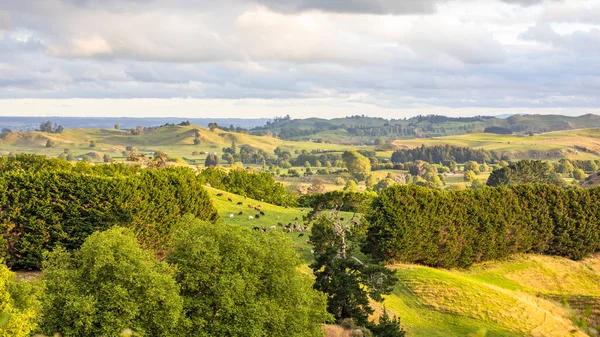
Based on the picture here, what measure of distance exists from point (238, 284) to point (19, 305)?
10.2 meters

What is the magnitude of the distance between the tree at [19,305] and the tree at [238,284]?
723cm

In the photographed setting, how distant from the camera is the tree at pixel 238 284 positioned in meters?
28.6

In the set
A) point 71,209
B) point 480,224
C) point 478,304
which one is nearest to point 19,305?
point 71,209

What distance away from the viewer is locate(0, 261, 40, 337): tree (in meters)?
22.1

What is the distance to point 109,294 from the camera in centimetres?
2570

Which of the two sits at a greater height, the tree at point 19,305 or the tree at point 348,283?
the tree at point 19,305

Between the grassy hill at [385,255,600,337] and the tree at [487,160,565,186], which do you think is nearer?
the grassy hill at [385,255,600,337]

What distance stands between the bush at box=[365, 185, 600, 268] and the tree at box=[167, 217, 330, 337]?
25.5 m

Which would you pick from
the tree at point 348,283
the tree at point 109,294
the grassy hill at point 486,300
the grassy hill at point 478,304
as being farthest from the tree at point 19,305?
the grassy hill at point 478,304

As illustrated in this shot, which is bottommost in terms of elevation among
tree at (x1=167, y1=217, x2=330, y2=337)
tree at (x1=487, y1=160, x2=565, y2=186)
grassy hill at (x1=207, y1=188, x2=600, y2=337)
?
grassy hill at (x1=207, y1=188, x2=600, y2=337)

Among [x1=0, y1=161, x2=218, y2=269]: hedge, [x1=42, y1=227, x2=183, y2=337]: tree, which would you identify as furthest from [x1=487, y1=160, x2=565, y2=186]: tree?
[x1=42, y1=227, x2=183, y2=337]: tree

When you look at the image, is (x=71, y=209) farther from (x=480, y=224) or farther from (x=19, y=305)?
(x=480, y=224)

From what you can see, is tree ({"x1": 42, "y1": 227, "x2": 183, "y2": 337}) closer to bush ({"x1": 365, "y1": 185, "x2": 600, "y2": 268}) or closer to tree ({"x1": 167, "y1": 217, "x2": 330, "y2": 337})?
tree ({"x1": 167, "y1": 217, "x2": 330, "y2": 337})

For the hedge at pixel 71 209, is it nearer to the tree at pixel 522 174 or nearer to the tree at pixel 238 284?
the tree at pixel 238 284
